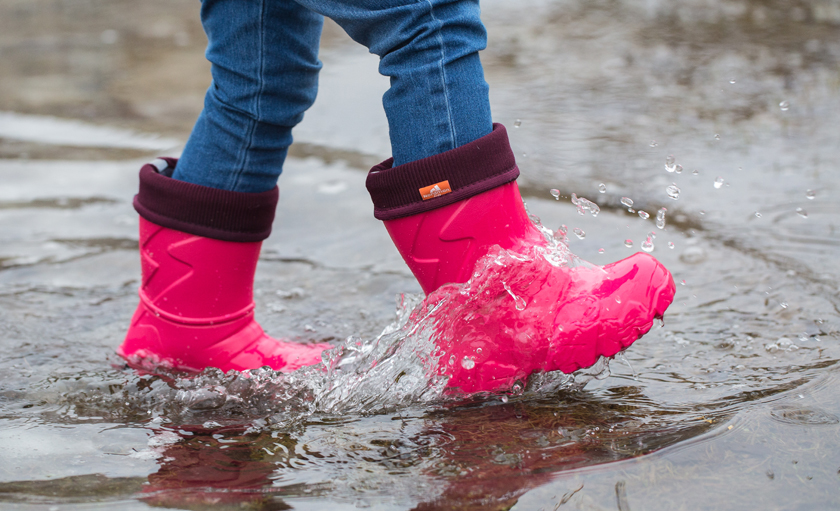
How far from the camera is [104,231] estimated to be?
2.38m

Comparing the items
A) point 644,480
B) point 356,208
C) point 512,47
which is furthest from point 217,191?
point 512,47

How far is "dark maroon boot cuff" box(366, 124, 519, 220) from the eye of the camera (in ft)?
3.87

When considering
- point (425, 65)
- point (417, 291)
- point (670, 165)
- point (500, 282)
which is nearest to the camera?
point (425, 65)

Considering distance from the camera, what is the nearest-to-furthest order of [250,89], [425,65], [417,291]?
[425,65]
[250,89]
[417,291]

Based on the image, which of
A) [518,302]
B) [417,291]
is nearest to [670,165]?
[417,291]

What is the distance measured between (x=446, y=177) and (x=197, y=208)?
523mm

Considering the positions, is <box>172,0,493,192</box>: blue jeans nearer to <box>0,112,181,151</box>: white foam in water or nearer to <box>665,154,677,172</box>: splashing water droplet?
<box>665,154,677,172</box>: splashing water droplet

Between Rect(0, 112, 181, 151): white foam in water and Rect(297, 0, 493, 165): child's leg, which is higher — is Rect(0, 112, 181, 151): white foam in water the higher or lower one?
the lower one

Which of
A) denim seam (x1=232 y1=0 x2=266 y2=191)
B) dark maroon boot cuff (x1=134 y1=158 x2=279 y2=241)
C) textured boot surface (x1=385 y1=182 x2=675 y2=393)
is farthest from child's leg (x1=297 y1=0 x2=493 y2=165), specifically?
dark maroon boot cuff (x1=134 y1=158 x2=279 y2=241)

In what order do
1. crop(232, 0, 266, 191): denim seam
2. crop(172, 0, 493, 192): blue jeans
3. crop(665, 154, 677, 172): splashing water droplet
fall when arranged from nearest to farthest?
crop(172, 0, 493, 192): blue jeans, crop(232, 0, 266, 191): denim seam, crop(665, 154, 677, 172): splashing water droplet

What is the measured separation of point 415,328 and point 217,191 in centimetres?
45

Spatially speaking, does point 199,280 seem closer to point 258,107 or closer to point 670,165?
point 258,107

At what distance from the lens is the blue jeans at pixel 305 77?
1149 mm

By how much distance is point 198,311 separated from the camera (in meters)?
1.49
